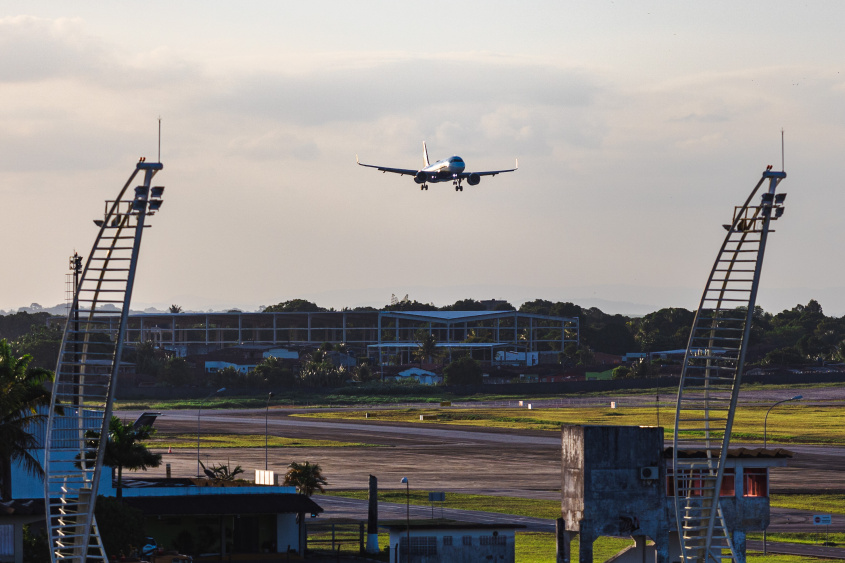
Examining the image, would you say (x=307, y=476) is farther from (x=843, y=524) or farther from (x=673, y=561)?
(x=843, y=524)

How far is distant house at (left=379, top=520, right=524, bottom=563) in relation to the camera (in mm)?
61031

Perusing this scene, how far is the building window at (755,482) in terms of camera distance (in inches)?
2315

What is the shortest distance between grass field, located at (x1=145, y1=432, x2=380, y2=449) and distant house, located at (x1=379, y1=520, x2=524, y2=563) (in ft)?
312

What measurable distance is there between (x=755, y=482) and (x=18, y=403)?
35398 mm

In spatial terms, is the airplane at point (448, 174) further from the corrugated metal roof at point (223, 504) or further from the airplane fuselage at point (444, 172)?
the corrugated metal roof at point (223, 504)

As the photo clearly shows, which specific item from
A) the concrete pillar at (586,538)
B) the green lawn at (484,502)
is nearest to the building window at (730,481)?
the concrete pillar at (586,538)

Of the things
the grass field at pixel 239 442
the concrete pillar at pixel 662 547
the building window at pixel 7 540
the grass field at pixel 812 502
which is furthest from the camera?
the grass field at pixel 239 442

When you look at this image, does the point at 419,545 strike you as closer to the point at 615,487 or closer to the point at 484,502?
the point at 615,487

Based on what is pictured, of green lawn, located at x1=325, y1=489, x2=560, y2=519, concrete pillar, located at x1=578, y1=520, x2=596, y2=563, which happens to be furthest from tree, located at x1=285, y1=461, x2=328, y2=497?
concrete pillar, located at x1=578, y1=520, x2=596, y2=563

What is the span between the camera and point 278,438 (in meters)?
168

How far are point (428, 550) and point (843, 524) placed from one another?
4015 cm

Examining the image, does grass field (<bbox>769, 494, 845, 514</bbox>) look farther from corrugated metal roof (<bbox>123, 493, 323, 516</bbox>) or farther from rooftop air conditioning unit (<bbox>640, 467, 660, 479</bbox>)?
rooftop air conditioning unit (<bbox>640, 467, 660, 479</bbox>)

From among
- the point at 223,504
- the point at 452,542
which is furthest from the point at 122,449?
the point at 452,542

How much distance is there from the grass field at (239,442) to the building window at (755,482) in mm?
101299
